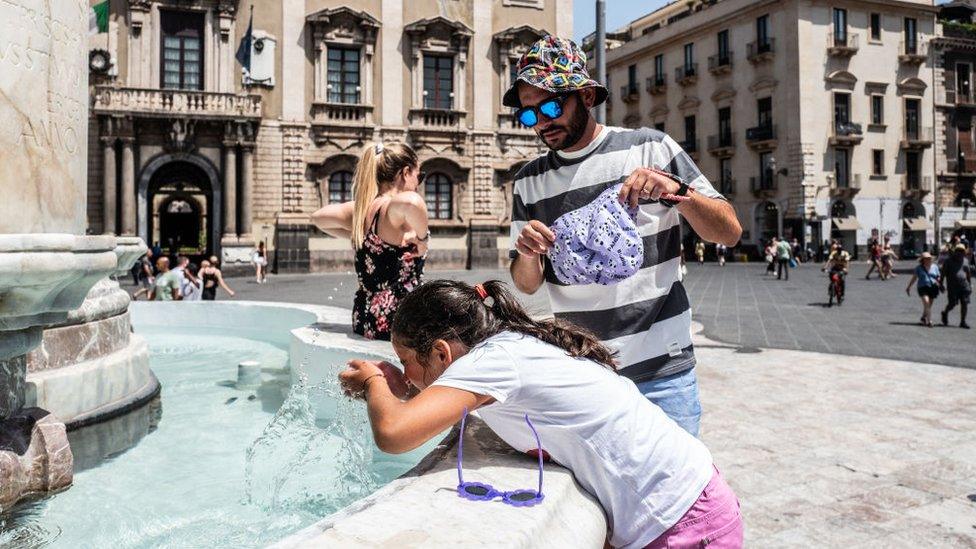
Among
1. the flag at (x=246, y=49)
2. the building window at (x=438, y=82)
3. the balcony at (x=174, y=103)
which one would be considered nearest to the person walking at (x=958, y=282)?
the building window at (x=438, y=82)

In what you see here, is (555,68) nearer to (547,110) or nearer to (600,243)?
(547,110)

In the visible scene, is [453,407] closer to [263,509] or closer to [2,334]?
[263,509]

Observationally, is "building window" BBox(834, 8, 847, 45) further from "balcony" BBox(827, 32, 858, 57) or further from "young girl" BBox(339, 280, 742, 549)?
"young girl" BBox(339, 280, 742, 549)

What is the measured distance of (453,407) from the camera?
1437 millimetres

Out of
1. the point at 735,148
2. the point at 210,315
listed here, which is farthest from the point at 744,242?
the point at 210,315

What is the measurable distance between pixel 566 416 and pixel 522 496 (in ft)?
0.66

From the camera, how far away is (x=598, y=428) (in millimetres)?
1495

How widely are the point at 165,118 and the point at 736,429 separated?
22906 millimetres

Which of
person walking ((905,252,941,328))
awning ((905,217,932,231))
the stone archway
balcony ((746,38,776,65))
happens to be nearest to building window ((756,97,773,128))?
balcony ((746,38,776,65))

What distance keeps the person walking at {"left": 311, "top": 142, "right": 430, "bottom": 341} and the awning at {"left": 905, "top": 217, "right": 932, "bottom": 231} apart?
38315 millimetres

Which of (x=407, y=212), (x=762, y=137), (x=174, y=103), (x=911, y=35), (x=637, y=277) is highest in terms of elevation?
(x=911, y=35)

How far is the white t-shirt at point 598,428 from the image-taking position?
1.48m

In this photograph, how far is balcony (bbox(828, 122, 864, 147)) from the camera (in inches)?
1330

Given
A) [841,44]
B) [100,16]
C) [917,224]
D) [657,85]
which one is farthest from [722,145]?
[100,16]
